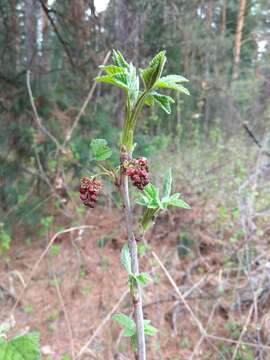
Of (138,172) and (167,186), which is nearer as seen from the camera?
(138,172)

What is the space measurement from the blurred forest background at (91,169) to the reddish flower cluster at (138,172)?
6.81 ft

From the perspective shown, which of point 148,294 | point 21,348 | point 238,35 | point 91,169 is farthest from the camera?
point 238,35

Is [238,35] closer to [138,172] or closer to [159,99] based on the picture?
[159,99]

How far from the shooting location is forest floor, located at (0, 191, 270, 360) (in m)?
2.35

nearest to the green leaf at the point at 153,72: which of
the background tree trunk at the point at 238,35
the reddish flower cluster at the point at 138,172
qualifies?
the reddish flower cluster at the point at 138,172

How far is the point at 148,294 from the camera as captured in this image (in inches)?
113

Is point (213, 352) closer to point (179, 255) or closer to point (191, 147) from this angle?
point (179, 255)

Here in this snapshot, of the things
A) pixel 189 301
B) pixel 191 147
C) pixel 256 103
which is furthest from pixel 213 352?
pixel 191 147

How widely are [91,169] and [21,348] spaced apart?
2.83 meters

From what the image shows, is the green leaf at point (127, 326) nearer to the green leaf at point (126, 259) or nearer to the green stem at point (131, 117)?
the green leaf at point (126, 259)

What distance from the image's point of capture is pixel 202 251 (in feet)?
10.8

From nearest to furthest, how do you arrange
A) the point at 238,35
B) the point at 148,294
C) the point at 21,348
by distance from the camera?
the point at 21,348
the point at 148,294
the point at 238,35

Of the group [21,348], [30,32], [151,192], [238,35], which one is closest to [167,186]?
[151,192]

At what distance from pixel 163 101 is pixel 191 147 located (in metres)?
4.14
